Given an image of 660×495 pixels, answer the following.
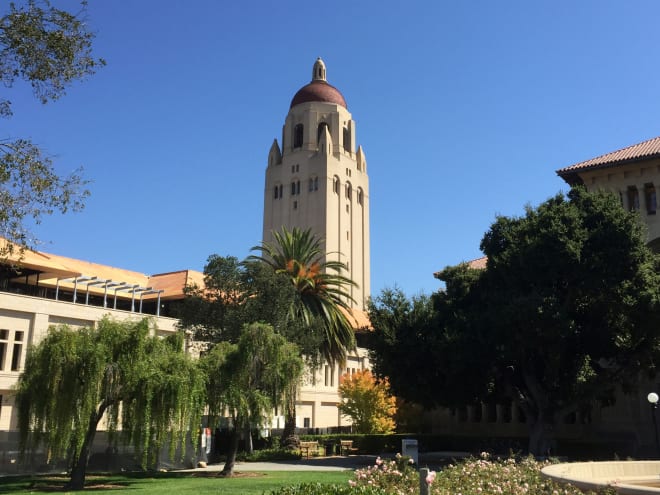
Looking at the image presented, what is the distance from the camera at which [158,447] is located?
21.9 meters

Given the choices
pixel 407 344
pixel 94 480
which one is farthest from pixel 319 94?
pixel 94 480

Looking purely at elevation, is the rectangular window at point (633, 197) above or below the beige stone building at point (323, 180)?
below

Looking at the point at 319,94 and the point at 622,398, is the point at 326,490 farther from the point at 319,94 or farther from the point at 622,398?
the point at 319,94

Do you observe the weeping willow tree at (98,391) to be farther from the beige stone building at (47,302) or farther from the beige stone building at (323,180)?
the beige stone building at (323,180)

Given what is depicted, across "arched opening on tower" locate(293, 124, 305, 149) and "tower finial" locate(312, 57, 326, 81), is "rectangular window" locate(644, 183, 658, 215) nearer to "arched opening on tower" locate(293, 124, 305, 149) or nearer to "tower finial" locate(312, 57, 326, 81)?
"arched opening on tower" locate(293, 124, 305, 149)

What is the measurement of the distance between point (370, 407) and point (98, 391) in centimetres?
2940

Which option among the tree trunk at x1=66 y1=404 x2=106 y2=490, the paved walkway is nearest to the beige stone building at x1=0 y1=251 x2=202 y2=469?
the tree trunk at x1=66 y1=404 x2=106 y2=490

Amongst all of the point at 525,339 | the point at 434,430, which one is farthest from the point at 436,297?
the point at 434,430

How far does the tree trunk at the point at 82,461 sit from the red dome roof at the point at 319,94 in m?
84.4

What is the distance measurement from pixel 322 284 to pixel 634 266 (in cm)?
1991

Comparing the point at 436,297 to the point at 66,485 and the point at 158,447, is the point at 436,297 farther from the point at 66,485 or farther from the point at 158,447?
the point at 66,485

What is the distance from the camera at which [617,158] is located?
123ft

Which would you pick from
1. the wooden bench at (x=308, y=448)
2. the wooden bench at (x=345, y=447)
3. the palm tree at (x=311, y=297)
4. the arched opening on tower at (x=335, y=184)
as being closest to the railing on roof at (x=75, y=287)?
the palm tree at (x=311, y=297)

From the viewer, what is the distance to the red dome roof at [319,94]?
102 meters
